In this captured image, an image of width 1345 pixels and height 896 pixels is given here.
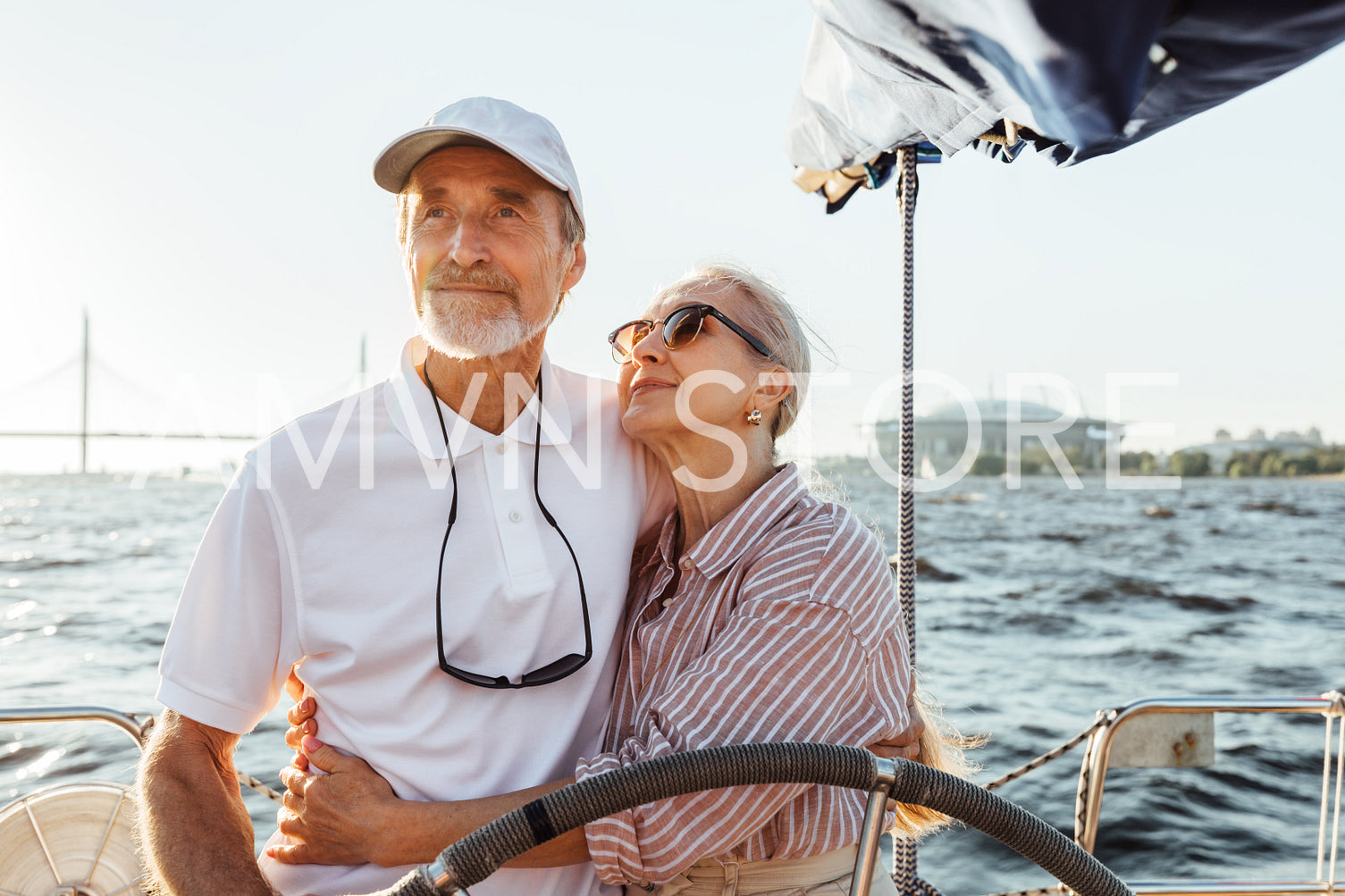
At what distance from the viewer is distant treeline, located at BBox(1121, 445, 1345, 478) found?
62.3m

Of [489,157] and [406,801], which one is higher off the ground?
[489,157]

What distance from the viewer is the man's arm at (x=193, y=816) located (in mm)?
1454

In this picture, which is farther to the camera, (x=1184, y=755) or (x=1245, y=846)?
(x=1245, y=846)

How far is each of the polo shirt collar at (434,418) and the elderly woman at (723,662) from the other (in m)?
0.16

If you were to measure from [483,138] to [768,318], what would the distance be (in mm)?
649

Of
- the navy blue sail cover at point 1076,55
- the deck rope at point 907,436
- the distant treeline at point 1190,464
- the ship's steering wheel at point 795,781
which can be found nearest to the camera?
the navy blue sail cover at point 1076,55

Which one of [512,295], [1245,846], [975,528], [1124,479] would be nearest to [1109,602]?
[1245,846]

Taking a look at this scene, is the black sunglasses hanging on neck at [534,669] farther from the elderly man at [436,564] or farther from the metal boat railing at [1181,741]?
the metal boat railing at [1181,741]

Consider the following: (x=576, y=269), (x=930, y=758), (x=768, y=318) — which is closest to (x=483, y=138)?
(x=576, y=269)

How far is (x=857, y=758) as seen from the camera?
1049 mm

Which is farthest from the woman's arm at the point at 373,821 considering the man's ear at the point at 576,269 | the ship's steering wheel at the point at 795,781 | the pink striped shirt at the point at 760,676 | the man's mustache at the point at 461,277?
the man's ear at the point at 576,269

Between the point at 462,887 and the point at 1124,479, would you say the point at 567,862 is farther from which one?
the point at 1124,479

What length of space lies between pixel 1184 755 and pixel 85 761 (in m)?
7.36

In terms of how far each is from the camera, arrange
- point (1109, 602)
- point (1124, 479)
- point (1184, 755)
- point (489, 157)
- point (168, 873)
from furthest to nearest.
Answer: point (1124, 479) < point (1109, 602) < point (1184, 755) < point (489, 157) < point (168, 873)
